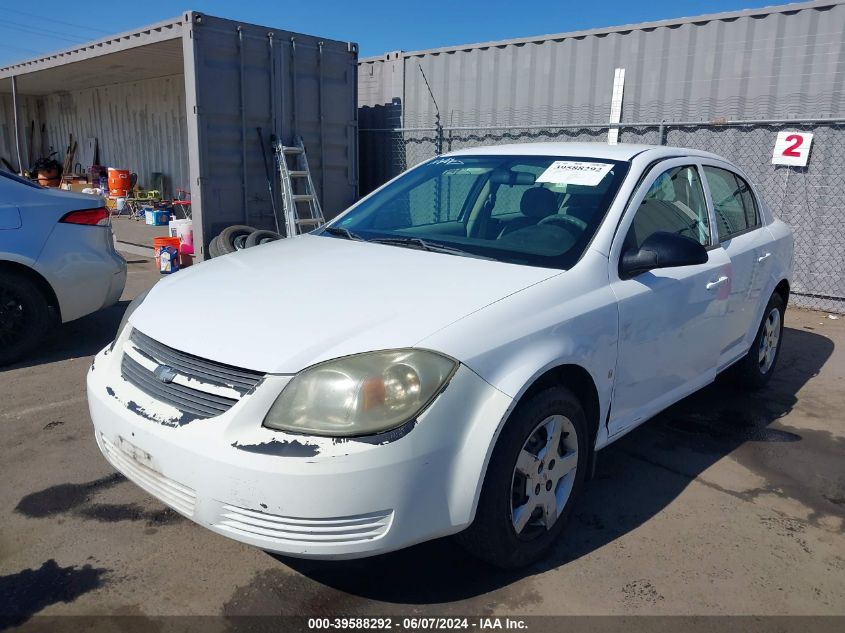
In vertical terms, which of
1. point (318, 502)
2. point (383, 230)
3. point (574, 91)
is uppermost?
point (574, 91)

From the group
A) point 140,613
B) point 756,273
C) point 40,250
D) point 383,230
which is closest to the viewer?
point 140,613

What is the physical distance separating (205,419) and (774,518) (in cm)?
269

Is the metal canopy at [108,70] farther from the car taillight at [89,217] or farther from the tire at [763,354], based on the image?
the tire at [763,354]

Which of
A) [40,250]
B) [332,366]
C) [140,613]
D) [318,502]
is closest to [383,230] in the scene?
[332,366]

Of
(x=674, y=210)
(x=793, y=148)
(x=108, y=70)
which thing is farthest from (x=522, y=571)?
(x=108, y=70)

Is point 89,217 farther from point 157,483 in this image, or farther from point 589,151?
point 589,151

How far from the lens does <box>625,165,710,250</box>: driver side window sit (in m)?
3.36

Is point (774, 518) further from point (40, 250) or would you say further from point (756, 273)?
point (40, 250)

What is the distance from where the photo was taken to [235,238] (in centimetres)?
880

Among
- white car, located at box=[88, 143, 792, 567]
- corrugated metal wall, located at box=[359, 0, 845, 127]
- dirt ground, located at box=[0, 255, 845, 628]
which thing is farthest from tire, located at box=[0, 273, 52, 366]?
corrugated metal wall, located at box=[359, 0, 845, 127]

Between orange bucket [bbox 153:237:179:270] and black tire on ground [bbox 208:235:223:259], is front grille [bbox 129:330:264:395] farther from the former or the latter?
orange bucket [bbox 153:237:179:270]

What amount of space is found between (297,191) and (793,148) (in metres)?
6.37

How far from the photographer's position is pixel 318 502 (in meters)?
2.15

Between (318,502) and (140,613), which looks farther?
(140,613)
